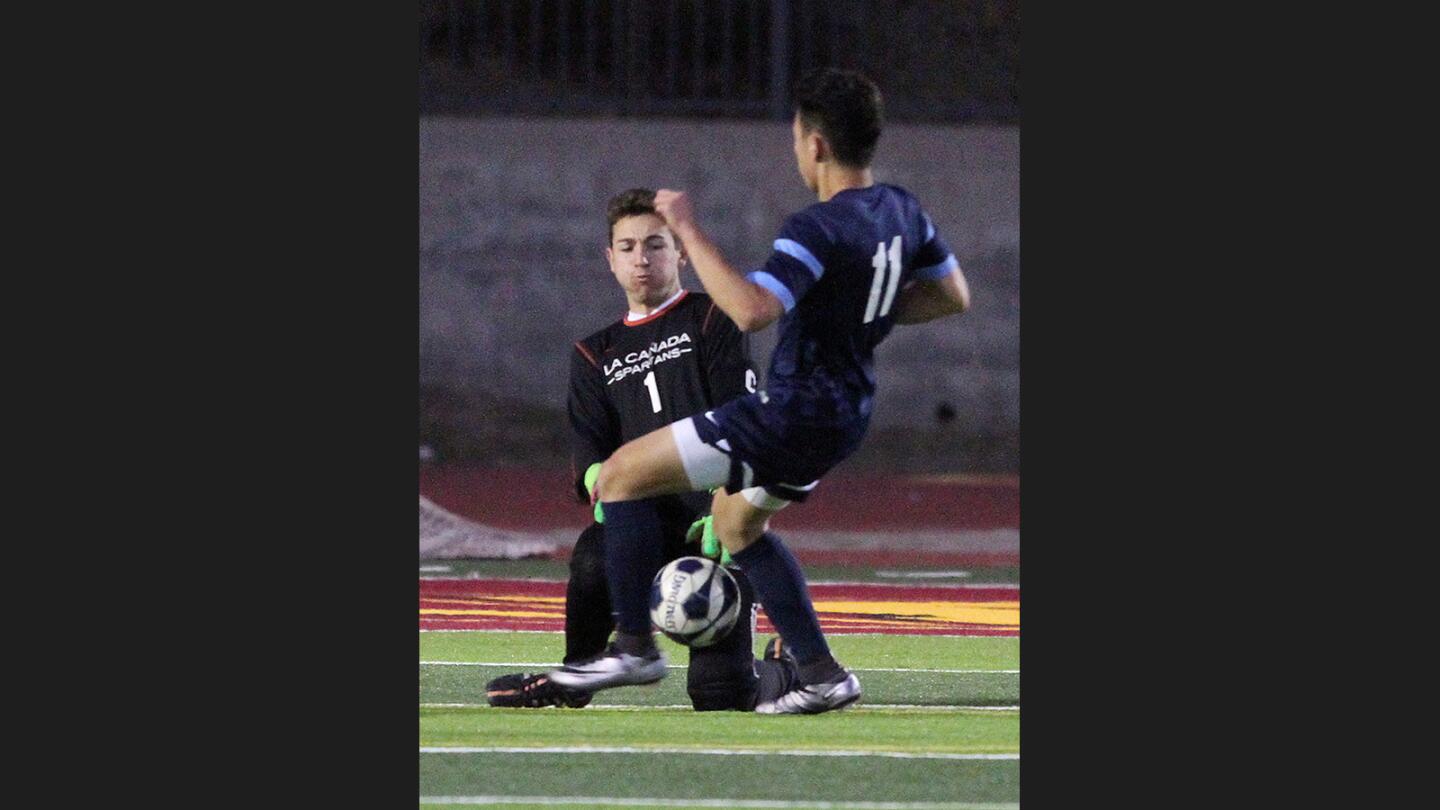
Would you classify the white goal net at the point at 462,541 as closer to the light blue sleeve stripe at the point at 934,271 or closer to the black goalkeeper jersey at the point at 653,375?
the black goalkeeper jersey at the point at 653,375

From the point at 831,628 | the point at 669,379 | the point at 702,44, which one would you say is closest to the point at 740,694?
the point at 669,379

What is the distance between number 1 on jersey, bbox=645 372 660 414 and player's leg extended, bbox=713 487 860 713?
1.71ft

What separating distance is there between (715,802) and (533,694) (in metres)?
1.75

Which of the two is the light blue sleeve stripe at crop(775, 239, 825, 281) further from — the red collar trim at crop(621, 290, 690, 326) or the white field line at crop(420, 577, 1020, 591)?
the white field line at crop(420, 577, 1020, 591)

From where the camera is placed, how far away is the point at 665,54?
17.4m

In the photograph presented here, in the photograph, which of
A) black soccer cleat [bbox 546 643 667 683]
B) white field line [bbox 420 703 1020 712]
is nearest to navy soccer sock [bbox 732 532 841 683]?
white field line [bbox 420 703 1020 712]

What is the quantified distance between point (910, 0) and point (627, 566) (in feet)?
39.4

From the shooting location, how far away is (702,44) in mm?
17359

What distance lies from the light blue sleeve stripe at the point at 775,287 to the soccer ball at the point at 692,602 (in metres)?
0.94

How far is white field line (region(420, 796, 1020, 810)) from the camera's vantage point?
5051mm

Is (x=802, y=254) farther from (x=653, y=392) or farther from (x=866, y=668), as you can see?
(x=866, y=668)

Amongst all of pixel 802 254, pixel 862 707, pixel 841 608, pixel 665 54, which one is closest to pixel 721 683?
pixel 862 707

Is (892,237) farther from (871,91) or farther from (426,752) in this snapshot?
(426,752)

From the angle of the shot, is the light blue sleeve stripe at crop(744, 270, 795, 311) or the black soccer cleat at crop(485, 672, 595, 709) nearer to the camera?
the light blue sleeve stripe at crop(744, 270, 795, 311)
